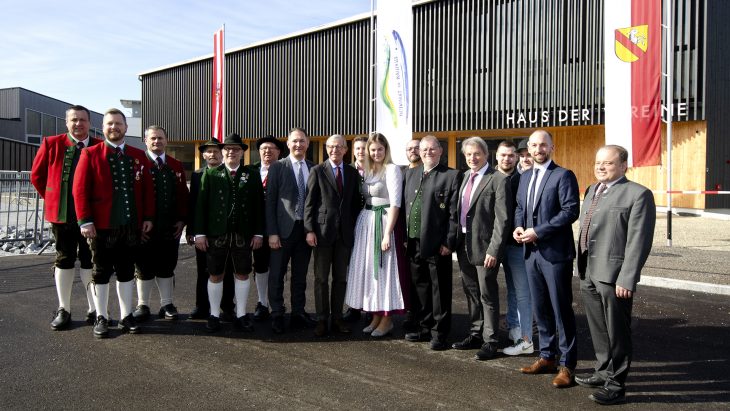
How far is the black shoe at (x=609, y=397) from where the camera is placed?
386 centimetres

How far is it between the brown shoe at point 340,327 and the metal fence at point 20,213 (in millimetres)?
8357

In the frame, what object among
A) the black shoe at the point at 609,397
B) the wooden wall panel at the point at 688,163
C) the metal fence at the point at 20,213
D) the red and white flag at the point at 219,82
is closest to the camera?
Result: the black shoe at the point at 609,397

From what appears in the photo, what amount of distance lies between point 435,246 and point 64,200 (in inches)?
147

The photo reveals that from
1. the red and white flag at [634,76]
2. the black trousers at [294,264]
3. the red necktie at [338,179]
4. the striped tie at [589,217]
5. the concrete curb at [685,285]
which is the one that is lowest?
the concrete curb at [685,285]

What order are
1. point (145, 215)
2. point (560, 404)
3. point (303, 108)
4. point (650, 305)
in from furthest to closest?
point (303, 108) < point (650, 305) < point (145, 215) < point (560, 404)

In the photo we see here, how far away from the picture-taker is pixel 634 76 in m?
10.4

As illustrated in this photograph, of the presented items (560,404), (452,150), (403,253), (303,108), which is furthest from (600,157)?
(303,108)

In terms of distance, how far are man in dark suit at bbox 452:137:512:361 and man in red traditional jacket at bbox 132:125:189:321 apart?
10.3 ft

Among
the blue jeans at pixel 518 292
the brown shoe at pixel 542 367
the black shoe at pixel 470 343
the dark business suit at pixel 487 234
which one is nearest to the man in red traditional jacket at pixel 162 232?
the black shoe at pixel 470 343

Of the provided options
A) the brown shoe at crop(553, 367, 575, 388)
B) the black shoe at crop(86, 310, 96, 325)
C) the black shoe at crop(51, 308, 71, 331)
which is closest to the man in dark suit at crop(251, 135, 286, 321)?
the black shoe at crop(86, 310, 96, 325)

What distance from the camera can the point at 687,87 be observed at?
17047mm

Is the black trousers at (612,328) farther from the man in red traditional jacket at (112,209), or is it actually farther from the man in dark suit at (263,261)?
the man in red traditional jacket at (112,209)

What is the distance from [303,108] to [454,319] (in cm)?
2218

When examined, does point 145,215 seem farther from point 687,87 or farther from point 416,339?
point 687,87
